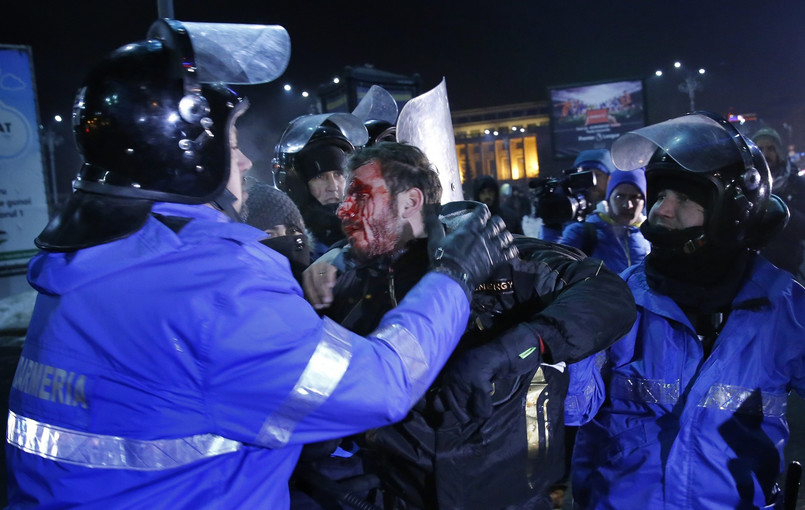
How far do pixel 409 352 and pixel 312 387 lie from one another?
0.28 metres

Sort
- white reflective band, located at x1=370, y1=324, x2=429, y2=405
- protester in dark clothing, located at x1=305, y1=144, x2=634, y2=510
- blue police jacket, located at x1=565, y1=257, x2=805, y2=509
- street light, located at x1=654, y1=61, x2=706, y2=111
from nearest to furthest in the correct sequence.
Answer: white reflective band, located at x1=370, y1=324, x2=429, y2=405, protester in dark clothing, located at x1=305, y1=144, x2=634, y2=510, blue police jacket, located at x1=565, y1=257, x2=805, y2=509, street light, located at x1=654, y1=61, x2=706, y2=111

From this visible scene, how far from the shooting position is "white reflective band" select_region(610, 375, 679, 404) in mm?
2184

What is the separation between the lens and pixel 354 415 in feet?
4.82

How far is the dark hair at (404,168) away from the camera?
93.0 inches

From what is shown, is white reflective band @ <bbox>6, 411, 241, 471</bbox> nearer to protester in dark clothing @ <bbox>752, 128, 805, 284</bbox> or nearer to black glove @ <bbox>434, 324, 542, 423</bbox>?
black glove @ <bbox>434, 324, 542, 423</bbox>

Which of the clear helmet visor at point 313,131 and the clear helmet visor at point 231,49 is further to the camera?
the clear helmet visor at point 313,131

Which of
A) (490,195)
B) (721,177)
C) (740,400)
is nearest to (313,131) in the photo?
(721,177)

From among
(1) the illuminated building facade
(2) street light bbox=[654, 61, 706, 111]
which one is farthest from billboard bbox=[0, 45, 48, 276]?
(1) the illuminated building facade

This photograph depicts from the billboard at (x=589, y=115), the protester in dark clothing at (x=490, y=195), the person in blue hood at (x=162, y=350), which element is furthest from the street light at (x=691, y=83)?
the person in blue hood at (x=162, y=350)

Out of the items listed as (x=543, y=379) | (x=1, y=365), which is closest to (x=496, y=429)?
(x=543, y=379)

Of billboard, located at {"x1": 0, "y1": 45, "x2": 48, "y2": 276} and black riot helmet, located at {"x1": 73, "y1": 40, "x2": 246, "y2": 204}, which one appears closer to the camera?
black riot helmet, located at {"x1": 73, "y1": 40, "x2": 246, "y2": 204}

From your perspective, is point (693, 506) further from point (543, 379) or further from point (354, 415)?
point (354, 415)

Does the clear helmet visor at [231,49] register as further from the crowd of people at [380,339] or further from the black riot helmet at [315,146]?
the black riot helmet at [315,146]

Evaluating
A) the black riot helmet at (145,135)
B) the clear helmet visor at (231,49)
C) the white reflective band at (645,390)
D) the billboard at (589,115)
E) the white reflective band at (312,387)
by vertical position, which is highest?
the clear helmet visor at (231,49)
